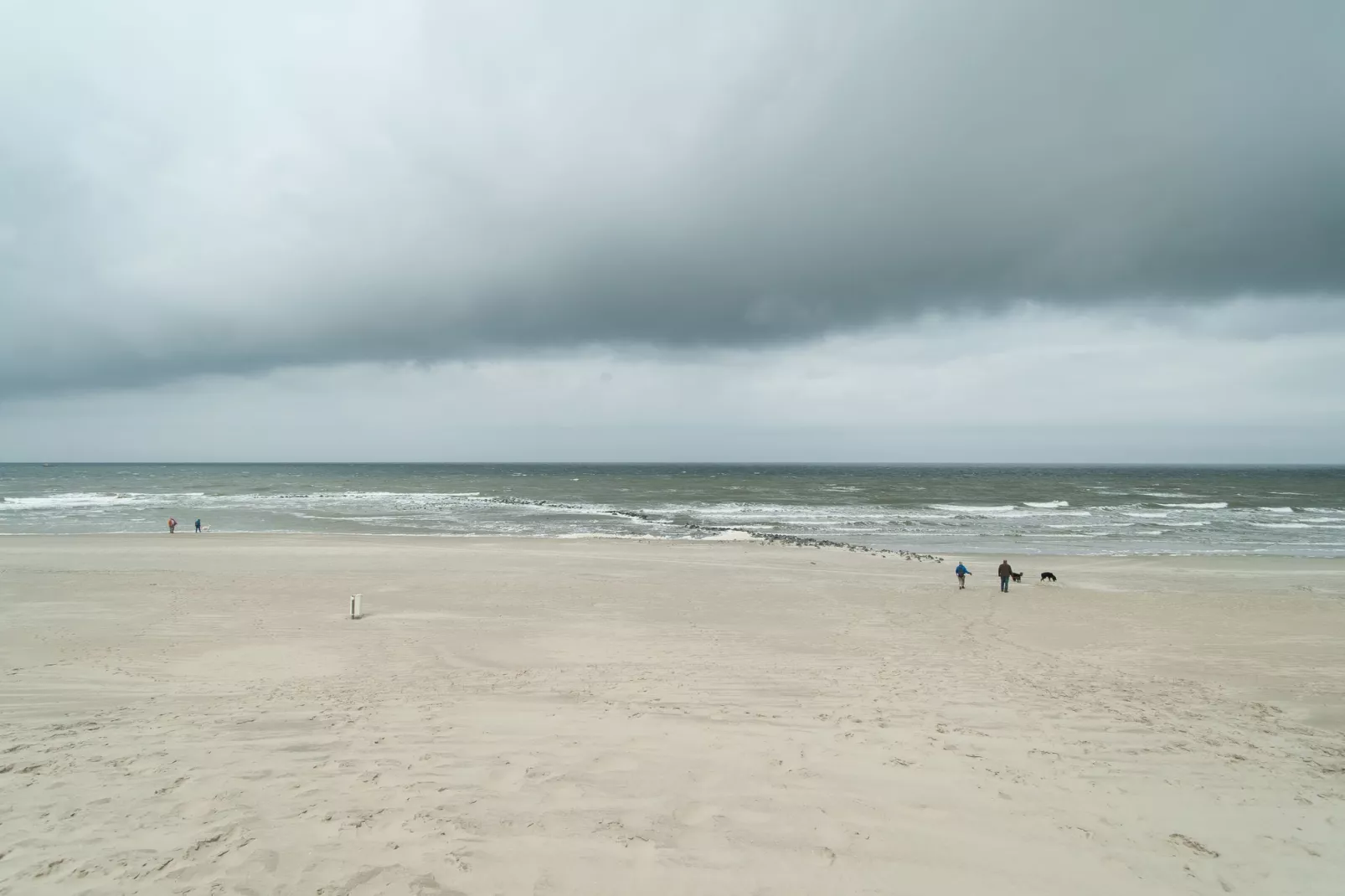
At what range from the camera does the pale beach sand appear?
15.8ft

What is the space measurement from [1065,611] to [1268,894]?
12.5 m

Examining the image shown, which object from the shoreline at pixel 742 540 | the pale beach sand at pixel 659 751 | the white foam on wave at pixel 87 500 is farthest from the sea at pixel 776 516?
the pale beach sand at pixel 659 751

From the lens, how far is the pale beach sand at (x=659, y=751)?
480 centimetres

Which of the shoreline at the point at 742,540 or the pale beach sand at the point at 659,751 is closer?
the pale beach sand at the point at 659,751

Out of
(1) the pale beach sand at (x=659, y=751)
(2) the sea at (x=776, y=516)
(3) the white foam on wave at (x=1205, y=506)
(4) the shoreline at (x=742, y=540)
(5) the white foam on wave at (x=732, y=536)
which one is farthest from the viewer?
(3) the white foam on wave at (x=1205, y=506)

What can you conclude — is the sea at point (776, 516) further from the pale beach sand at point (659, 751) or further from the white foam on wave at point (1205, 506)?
the pale beach sand at point (659, 751)

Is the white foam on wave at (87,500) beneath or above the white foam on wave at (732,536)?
above

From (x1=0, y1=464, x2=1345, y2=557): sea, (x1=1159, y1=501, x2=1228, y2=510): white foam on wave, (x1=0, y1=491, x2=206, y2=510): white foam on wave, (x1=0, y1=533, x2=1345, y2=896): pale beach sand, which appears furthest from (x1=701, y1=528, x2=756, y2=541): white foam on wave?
(x1=0, y1=491, x2=206, y2=510): white foam on wave

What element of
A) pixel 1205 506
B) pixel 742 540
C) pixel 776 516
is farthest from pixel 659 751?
pixel 1205 506

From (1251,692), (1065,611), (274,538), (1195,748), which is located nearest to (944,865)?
(1195,748)

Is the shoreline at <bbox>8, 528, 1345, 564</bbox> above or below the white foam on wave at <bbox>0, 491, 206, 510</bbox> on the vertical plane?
below

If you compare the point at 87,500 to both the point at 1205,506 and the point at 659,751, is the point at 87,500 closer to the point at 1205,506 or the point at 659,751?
the point at 659,751

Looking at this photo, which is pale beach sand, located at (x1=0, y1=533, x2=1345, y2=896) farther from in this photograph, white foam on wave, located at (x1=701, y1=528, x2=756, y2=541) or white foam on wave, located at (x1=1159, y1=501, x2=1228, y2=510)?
white foam on wave, located at (x1=1159, y1=501, x2=1228, y2=510)

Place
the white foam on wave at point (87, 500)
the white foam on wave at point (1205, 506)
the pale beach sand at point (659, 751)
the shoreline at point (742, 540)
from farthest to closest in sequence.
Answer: the white foam on wave at point (1205, 506) < the white foam on wave at point (87, 500) < the shoreline at point (742, 540) < the pale beach sand at point (659, 751)
